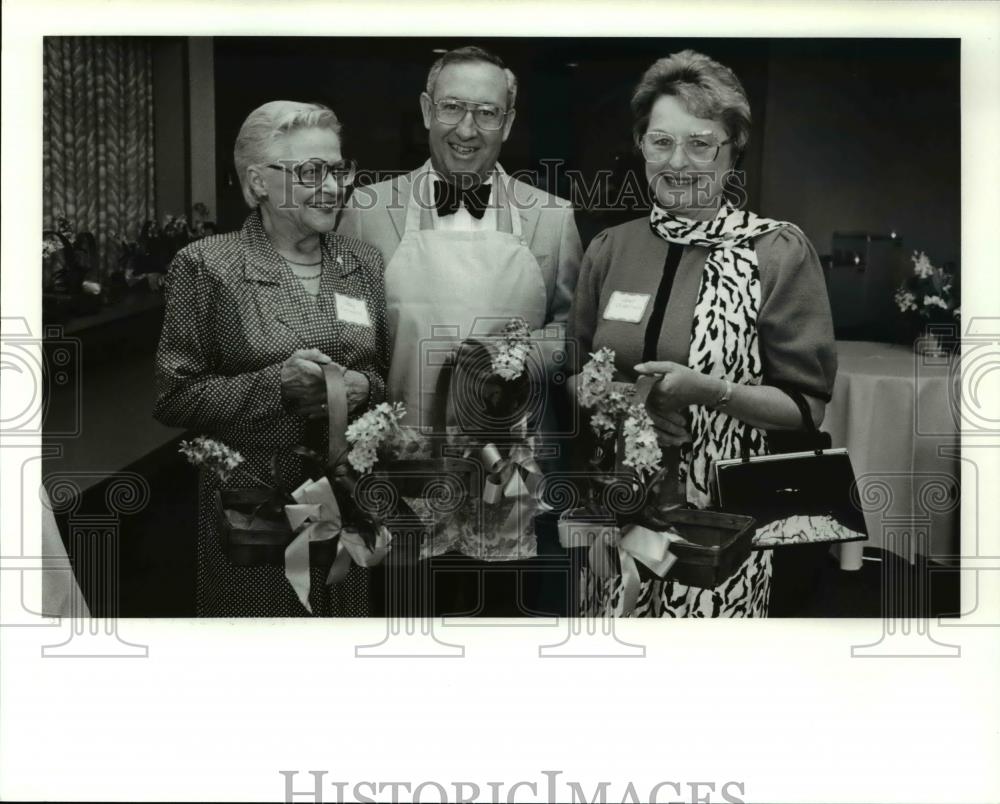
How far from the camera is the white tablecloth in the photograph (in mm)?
3000

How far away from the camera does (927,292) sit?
298cm

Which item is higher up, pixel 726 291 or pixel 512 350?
pixel 726 291

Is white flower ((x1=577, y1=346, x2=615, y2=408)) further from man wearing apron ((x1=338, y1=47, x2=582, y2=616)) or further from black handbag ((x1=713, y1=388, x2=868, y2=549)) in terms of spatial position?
black handbag ((x1=713, y1=388, x2=868, y2=549))

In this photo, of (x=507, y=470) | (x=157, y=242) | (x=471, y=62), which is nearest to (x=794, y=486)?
(x=507, y=470)

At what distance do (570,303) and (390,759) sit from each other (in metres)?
1.28

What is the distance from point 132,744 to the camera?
3096mm

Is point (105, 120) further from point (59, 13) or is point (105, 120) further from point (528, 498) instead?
point (528, 498)

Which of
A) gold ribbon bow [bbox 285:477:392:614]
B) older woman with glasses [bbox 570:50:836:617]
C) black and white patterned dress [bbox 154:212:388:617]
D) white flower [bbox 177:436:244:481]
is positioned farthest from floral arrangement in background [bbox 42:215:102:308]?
older woman with glasses [bbox 570:50:836:617]

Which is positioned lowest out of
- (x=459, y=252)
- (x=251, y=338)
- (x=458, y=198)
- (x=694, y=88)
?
(x=251, y=338)

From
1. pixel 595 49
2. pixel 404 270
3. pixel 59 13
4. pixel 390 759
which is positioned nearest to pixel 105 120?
pixel 59 13

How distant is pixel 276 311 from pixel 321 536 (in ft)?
1.90

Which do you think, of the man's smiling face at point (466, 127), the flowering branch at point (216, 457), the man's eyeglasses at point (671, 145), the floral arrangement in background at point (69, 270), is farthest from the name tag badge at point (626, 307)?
the floral arrangement in background at point (69, 270)

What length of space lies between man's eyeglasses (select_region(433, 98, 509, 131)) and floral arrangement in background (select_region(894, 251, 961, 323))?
109 centimetres

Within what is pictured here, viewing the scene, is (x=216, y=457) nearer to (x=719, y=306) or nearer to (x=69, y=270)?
(x=69, y=270)
